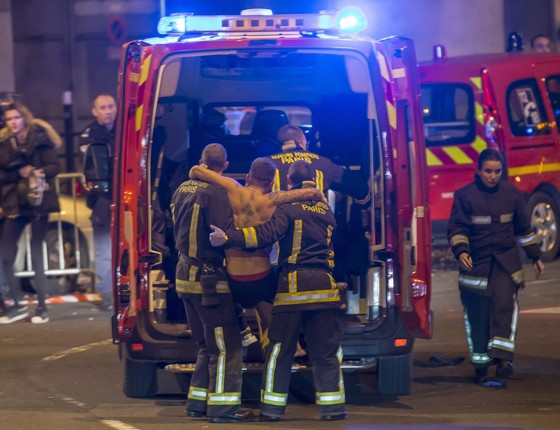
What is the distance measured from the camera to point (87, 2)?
64.6 feet

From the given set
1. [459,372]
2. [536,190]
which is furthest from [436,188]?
[459,372]

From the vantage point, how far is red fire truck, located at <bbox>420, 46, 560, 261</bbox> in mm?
13656

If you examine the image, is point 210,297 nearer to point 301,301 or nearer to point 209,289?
point 209,289

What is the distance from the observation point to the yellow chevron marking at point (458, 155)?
13.7m

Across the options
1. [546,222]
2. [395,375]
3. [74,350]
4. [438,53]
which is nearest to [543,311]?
[546,222]

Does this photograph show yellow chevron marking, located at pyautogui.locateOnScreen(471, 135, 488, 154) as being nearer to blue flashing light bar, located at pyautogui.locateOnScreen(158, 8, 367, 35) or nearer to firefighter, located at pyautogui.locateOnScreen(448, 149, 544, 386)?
firefighter, located at pyautogui.locateOnScreen(448, 149, 544, 386)

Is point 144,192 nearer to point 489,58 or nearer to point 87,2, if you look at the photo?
point 489,58

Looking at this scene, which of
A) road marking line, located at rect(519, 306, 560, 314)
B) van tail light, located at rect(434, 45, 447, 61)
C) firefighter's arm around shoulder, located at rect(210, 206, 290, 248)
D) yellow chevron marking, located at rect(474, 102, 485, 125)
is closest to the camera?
firefighter's arm around shoulder, located at rect(210, 206, 290, 248)

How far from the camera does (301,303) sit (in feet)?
24.5

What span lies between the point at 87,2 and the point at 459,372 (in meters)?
12.1

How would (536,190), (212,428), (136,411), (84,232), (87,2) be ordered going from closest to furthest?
(212,428) → (136,411) → (84,232) → (536,190) → (87,2)

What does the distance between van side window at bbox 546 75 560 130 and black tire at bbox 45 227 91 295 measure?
4982mm

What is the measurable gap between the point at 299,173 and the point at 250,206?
0.34 m

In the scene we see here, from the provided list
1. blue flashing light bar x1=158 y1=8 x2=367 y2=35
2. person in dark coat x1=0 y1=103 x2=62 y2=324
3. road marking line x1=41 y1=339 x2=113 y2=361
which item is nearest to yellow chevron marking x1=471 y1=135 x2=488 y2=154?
person in dark coat x1=0 y1=103 x2=62 y2=324
